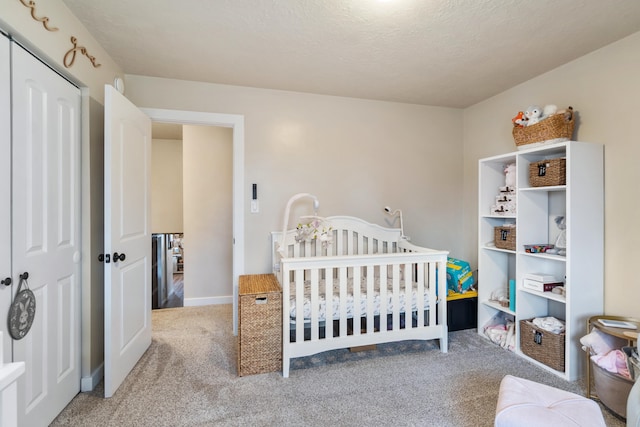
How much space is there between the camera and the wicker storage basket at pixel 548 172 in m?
2.11

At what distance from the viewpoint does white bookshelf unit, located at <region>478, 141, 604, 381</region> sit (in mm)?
2029

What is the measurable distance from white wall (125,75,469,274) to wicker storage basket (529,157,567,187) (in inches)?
42.4

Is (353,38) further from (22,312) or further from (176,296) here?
(176,296)

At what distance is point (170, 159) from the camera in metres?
4.88

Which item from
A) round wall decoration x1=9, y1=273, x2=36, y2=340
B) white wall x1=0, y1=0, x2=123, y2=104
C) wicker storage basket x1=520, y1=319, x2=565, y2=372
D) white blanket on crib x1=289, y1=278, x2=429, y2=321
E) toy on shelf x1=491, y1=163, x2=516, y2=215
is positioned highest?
white wall x1=0, y1=0, x2=123, y2=104

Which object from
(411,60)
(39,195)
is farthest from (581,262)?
(39,195)

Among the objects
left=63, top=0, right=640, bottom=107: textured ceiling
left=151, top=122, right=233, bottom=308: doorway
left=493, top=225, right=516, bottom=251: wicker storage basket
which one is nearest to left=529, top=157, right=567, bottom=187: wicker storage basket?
left=493, top=225, right=516, bottom=251: wicker storage basket

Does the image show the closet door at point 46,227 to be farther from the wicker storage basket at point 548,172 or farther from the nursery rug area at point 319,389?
the wicker storage basket at point 548,172

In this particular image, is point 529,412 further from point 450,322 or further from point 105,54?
point 105,54

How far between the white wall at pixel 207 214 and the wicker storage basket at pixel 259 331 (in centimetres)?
169

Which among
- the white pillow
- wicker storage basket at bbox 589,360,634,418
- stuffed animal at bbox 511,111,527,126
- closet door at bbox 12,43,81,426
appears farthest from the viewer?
stuffed animal at bbox 511,111,527,126

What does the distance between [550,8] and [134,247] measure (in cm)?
296

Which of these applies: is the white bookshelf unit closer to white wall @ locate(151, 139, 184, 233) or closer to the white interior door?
the white interior door

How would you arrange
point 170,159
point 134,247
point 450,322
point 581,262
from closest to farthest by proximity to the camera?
point 581,262
point 134,247
point 450,322
point 170,159
